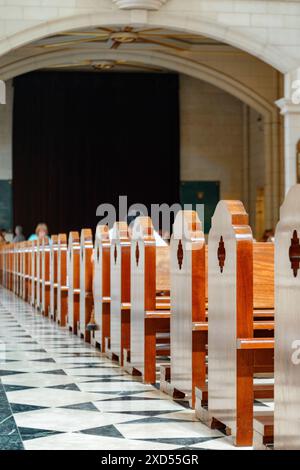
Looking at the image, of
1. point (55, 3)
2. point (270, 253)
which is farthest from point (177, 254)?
→ point (55, 3)

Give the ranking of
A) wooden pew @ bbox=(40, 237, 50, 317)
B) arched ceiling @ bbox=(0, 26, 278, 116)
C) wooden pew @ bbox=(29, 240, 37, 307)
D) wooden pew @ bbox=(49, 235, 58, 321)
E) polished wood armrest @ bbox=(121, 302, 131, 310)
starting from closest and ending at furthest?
polished wood armrest @ bbox=(121, 302, 131, 310) < wooden pew @ bbox=(49, 235, 58, 321) < wooden pew @ bbox=(40, 237, 50, 317) < wooden pew @ bbox=(29, 240, 37, 307) < arched ceiling @ bbox=(0, 26, 278, 116)

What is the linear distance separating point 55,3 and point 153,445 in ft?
42.2

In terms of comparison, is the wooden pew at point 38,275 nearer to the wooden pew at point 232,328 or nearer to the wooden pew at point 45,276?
the wooden pew at point 45,276

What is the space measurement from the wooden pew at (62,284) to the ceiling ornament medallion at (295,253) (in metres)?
6.78

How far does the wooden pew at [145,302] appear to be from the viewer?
5.05 m

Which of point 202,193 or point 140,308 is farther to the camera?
point 202,193

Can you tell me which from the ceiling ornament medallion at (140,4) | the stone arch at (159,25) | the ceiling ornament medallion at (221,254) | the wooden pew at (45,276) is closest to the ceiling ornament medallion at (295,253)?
the ceiling ornament medallion at (221,254)

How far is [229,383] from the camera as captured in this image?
3.49 m

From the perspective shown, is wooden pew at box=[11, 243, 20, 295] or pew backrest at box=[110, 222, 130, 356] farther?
wooden pew at box=[11, 243, 20, 295]

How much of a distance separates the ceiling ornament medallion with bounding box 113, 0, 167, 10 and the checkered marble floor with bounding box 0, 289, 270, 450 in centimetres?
951

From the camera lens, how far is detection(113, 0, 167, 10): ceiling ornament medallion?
15.0 metres

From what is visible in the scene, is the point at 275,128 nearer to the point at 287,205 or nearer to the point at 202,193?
the point at 202,193

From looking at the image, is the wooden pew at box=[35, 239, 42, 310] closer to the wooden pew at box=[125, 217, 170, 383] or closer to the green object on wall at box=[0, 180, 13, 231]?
the wooden pew at box=[125, 217, 170, 383]

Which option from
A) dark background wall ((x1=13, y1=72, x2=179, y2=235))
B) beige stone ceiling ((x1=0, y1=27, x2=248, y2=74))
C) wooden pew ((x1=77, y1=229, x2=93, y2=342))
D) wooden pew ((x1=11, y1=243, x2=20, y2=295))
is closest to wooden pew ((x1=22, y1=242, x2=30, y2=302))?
wooden pew ((x1=11, y1=243, x2=20, y2=295))
